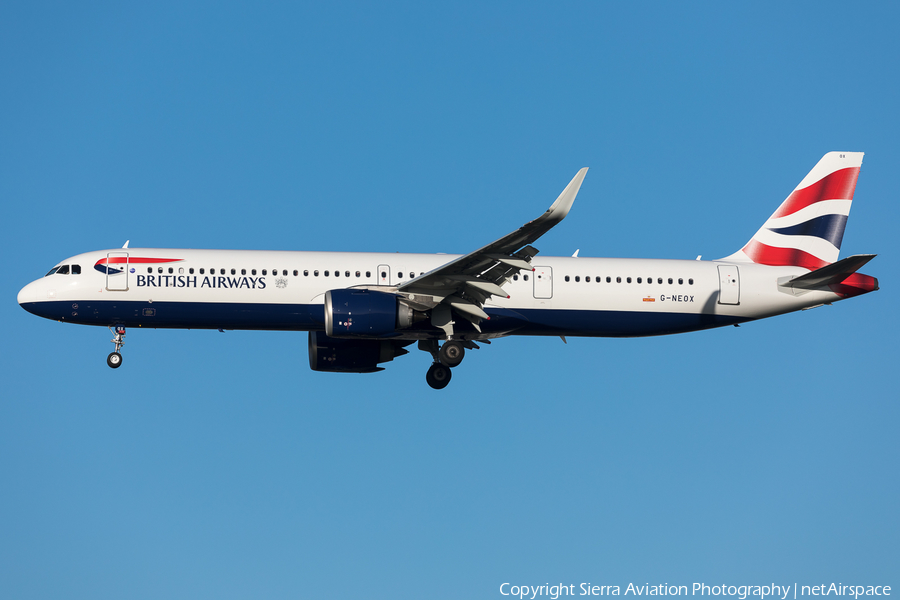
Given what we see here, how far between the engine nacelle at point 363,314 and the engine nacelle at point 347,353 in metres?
4.97

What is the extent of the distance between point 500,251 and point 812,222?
15.4 metres

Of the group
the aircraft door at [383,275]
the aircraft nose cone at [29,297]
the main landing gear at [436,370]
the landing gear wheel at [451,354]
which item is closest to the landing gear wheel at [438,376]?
→ the main landing gear at [436,370]

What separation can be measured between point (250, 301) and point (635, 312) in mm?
13371

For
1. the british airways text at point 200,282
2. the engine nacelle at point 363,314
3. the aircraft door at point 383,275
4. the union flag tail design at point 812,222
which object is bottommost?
the engine nacelle at point 363,314

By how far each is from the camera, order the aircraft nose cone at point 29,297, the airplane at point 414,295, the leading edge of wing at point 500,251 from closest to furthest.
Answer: the leading edge of wing at point 500,251
the airplane at point 414,295
the aircraft nose cone at point 29,297

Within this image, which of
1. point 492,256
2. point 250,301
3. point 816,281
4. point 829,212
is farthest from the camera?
point 829,212

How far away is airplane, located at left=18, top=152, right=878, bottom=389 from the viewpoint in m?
33.4

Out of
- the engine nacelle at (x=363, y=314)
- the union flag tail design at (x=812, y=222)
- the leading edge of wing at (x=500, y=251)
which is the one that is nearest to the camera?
the leading edge of wing at (x=500, y=251)

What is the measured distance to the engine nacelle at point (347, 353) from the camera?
125 feet

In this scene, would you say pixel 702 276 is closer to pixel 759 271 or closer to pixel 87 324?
pixel 759 271

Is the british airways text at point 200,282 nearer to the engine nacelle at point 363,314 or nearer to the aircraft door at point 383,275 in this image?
the engine nacelle at point 363,314

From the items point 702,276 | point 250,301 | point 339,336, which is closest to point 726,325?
point 702,276

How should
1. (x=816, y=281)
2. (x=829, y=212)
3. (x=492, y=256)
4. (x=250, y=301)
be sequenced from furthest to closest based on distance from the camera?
(x=829, y=212) → (x=816, y=281) → (x=250, y=301) → (x=492, y=256)

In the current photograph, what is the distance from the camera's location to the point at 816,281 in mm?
36688
